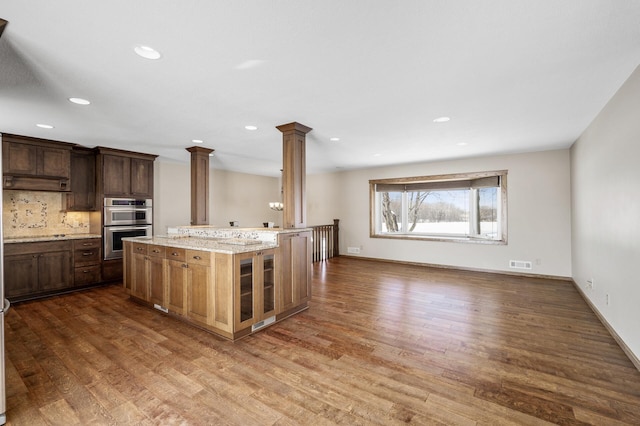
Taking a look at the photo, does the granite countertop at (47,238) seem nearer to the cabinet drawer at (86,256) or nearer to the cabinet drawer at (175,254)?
the cabinet drawer at (86,256)

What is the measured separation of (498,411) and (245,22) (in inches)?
116

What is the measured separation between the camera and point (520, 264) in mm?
5738

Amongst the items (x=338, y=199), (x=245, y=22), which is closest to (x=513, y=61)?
(x=245, y=22)

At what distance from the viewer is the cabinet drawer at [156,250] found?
3.63 meters

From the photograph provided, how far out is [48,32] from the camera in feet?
6.02

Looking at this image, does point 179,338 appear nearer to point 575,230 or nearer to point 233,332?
point 233,332

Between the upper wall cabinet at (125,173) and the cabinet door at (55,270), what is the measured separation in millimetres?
1223

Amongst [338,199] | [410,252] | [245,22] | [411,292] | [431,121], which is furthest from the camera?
[338,199]

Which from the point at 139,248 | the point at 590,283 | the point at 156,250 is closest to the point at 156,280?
the point at 156,250

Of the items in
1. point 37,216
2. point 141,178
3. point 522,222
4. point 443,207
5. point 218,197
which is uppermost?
point 141,178

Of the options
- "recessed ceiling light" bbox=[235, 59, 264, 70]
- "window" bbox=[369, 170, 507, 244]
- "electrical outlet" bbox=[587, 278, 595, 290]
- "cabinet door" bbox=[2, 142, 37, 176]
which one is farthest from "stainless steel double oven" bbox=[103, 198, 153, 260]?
"electrical outlet" bbox=[587, 278, 595, 290]

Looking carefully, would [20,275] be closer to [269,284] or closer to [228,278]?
[228,278]

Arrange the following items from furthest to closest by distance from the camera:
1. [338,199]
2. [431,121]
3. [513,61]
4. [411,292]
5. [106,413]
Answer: [338,199], [411,292], [431,121], [513,61], [106,413]

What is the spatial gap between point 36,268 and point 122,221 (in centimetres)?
136
